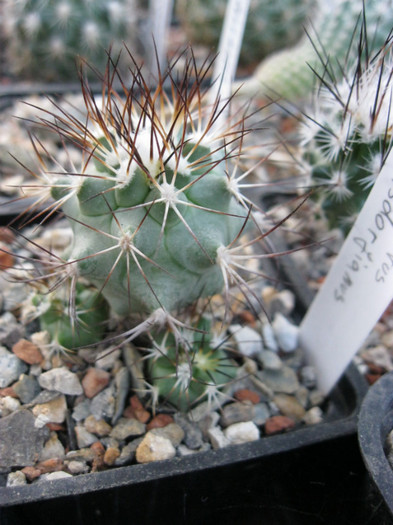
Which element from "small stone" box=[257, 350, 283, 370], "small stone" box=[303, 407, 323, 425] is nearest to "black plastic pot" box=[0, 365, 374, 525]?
"small stone" box=[303, 407, 323, 425]

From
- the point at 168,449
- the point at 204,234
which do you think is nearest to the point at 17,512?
the point at 168,449

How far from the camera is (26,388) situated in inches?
31.8

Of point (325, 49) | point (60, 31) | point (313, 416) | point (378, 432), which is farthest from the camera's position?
point (60, 31)

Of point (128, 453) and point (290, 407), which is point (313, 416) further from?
point (128, 453)

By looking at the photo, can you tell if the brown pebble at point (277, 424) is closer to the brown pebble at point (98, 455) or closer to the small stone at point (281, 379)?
the small stone at point (281, 379)

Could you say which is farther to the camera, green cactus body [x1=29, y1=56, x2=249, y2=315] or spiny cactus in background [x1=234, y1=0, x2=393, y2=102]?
spiny cactus in background [x1=234, y1=0, x2=393, y2=102]

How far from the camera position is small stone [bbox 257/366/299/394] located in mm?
914

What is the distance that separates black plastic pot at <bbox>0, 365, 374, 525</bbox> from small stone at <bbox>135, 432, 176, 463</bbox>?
40 millimetres

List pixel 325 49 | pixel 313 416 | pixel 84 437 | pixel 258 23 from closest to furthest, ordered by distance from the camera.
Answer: pixel 84 437 < pixel 313 416 < pixel 325 49 < pixel 258 23

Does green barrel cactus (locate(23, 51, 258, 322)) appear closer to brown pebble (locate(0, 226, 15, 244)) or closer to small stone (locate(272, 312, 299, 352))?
brown pebble (locate(0, 226, 15, 244))

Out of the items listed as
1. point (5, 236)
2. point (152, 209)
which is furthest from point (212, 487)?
point (5, 236)

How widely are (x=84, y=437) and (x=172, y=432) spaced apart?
0.13 m

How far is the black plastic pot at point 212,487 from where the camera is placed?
2.19ft

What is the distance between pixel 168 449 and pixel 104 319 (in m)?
0.23
